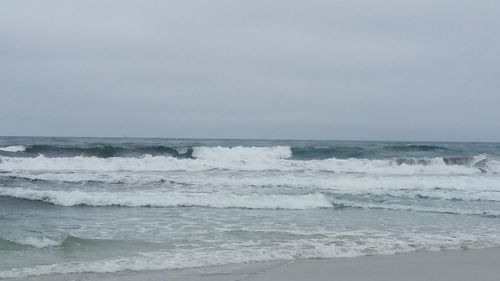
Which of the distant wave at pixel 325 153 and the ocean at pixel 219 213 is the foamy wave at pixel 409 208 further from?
the distant wave at pixel 325 153

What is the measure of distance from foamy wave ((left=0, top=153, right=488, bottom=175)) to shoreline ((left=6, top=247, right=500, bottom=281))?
16.7 metres

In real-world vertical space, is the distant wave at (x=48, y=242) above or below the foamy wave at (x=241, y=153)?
below

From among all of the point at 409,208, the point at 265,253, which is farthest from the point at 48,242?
the point at 409,208

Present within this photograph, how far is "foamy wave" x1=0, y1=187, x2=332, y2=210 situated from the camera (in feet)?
48.1

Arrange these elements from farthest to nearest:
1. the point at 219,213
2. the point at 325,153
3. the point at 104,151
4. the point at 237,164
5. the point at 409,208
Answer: the point at 325,153 → the point at 104,151 → the point at 237,164 → the point at 409,208 → the point at 219,213

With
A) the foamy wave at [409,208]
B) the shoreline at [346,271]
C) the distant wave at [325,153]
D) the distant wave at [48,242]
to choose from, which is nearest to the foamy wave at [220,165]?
the distant wave at [325,153]

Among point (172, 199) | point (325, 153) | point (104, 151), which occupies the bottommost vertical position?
point (172, 199)

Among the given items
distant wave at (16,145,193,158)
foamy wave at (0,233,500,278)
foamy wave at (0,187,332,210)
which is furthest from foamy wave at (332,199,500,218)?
distant wave at (16,145,193,158)

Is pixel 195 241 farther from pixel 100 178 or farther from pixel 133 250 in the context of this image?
pixel 100 178

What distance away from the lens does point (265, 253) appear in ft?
28.9

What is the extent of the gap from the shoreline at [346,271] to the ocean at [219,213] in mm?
351

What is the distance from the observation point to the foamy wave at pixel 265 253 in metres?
7.67

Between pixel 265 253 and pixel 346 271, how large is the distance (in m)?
1.50

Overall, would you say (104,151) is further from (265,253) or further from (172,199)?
(265,253)
